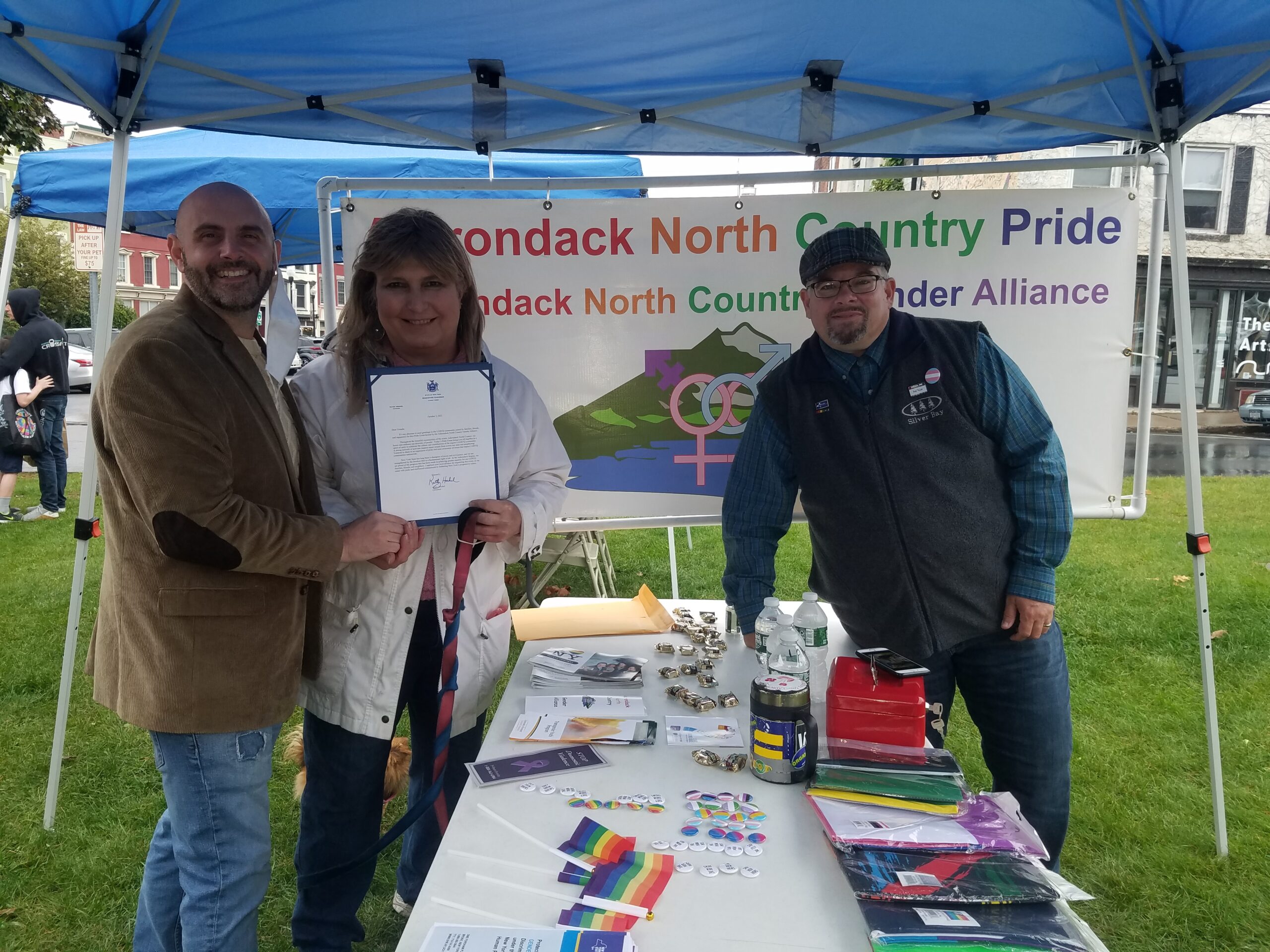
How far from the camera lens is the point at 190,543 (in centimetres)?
150

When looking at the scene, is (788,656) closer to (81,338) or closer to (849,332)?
(849,332)

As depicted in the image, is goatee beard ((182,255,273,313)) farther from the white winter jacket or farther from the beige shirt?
the white winter jacket

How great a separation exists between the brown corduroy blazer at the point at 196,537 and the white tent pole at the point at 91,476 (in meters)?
0.93

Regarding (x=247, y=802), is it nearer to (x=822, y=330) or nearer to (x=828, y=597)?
(x=828, y=597)

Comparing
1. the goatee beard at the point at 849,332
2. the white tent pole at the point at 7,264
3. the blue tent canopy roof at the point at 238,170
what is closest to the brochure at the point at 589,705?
the goatee beard at the point at 849,332

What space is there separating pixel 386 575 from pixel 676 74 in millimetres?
1844

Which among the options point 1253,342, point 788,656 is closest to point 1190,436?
point 788,656

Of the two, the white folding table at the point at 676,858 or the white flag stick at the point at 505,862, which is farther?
the white flag stick at the point at 505,862

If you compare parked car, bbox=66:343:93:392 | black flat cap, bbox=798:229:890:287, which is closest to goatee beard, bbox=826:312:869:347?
black flat cap, bbox=798:229:890:287

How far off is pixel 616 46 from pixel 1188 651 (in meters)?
4.37

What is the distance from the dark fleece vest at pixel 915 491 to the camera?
2.05 metres

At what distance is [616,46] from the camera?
2443 millimetres

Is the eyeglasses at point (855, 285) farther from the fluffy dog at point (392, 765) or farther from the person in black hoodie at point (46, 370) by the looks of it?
the person in black hoodie at point (46, 370)

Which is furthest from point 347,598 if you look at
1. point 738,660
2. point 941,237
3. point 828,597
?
point 941,237
